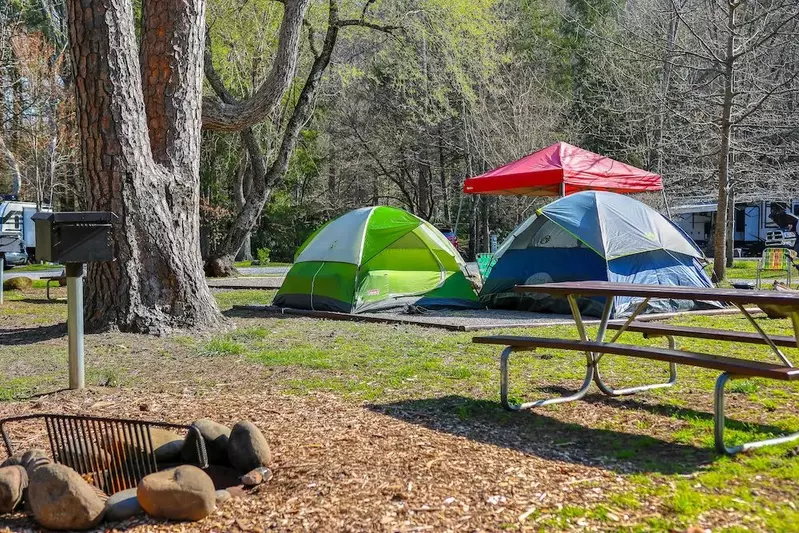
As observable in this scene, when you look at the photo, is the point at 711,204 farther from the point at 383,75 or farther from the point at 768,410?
the point at 768,410

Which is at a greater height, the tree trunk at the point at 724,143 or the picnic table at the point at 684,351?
the tree trunk at the point at 724,143

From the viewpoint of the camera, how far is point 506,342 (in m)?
5.23

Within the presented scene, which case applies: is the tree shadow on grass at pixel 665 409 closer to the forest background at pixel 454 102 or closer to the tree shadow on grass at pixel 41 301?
the tree shadow on grass at pixel 41 301

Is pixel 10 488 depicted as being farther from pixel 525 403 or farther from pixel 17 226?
pixel 17 226

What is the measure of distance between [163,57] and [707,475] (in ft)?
23.6

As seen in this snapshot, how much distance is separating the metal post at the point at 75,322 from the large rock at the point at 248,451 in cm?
224

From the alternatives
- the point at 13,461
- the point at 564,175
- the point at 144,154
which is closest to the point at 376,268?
the point at 564,175

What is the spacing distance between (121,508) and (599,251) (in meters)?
7.99

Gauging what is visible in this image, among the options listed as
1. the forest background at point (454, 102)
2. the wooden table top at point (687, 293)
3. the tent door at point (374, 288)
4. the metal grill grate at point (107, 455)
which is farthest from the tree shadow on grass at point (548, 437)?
the forest background at point (454, 102)

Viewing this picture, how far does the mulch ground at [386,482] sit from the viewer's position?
3.24m

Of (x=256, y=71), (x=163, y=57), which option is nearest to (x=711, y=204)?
(x=256, y=71)

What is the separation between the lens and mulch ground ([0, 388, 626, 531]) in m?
3.24

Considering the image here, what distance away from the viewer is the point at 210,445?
4.13 m

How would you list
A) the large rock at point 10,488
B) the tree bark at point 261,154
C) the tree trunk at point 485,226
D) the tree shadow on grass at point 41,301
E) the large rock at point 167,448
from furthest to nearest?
1. the tree trunk at point 485,226
2. the tree bark at point 261,154
3. the tree shadow on grass at point 41,301
4. the large rock at point 167,448
5. the large rock at point 10,488
